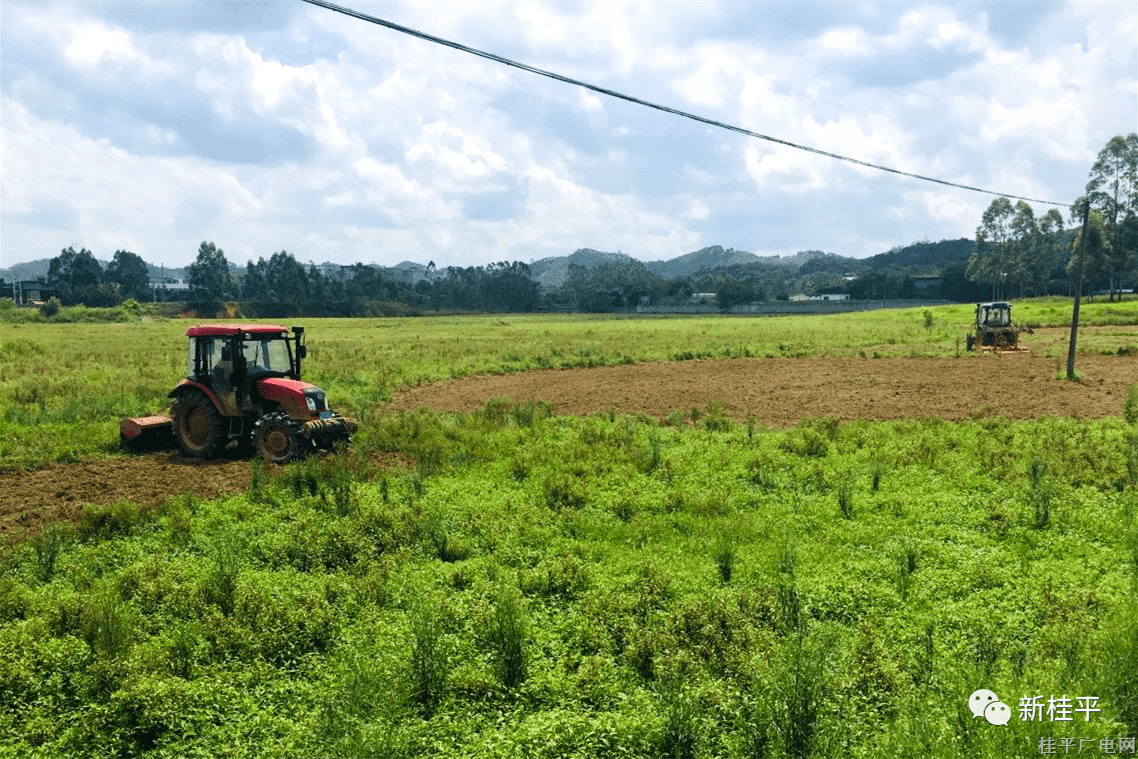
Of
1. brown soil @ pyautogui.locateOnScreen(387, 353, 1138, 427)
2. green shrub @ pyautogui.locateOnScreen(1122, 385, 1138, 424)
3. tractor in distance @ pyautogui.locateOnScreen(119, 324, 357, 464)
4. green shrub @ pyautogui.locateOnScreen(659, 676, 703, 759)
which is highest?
tractor in distance @ pyautogui.locateOnScreen(119, 324, 357, 464)

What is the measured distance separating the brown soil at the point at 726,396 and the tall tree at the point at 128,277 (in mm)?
154050

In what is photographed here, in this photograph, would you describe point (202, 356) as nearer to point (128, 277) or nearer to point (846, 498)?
point (846, 498)

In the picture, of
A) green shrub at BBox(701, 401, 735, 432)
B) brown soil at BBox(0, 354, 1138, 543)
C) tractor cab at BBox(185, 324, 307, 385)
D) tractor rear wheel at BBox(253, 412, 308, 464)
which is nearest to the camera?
brown soil at BBox(0, 354, 1138, 543)

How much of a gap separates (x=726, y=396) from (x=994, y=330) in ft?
78.9

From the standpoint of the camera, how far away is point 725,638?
8.19 meters

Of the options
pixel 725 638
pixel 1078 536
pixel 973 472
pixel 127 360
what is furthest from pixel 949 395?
pixel 127 360

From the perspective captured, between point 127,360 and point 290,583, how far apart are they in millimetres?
35705

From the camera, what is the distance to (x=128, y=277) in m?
158

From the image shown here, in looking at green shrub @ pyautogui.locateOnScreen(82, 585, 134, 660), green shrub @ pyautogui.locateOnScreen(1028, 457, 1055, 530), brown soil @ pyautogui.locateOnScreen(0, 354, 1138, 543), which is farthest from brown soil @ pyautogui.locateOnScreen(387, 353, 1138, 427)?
green shrub @ pyautogui.locateOnScreen(82, 585, 134, 660)

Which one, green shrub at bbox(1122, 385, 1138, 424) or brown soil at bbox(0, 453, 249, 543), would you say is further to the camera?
green shrub at bbox(1122, 385, 1138, 424)

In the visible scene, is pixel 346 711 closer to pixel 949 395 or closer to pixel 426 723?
pixel 426 723

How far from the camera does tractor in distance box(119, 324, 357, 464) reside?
15.5 metres

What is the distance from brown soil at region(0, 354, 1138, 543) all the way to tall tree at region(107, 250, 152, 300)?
15405 centimetres

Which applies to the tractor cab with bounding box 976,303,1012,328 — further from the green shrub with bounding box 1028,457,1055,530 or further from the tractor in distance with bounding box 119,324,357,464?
the tractor in distance with bounding box 119,324,357,464
